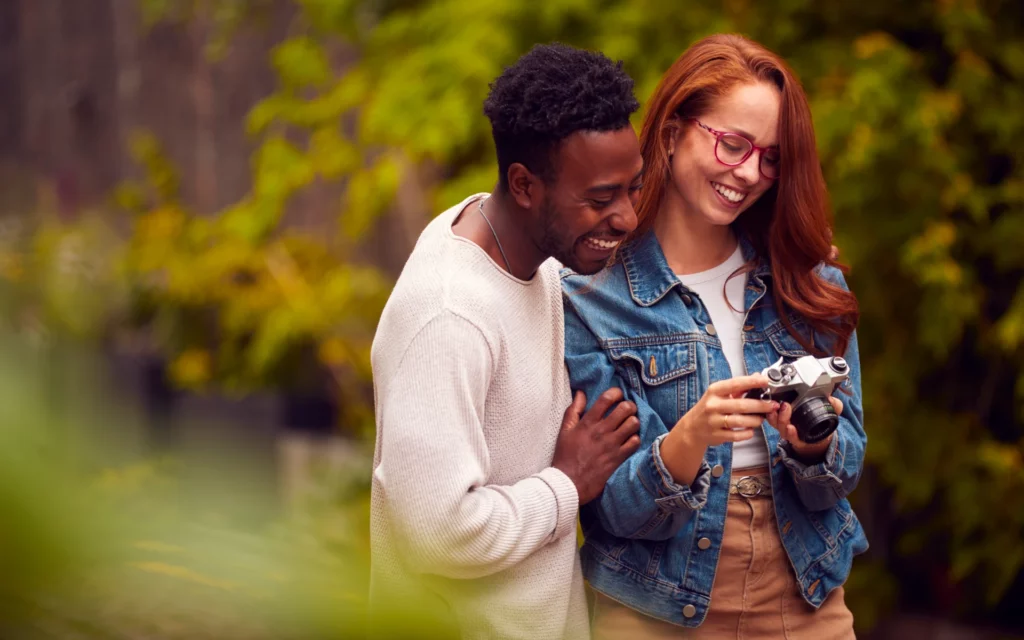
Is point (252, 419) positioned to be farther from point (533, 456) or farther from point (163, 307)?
point (533, 456)

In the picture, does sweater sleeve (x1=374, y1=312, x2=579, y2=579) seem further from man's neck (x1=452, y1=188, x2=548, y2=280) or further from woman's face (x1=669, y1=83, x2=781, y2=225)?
woman's face (x1=669, y1=83, x2=781, y2=225)

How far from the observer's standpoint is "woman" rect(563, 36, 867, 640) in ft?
7.07

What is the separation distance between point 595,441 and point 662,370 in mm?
218

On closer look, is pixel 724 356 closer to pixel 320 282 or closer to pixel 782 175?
pixel 782 175

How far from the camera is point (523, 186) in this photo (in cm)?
191

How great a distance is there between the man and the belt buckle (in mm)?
292

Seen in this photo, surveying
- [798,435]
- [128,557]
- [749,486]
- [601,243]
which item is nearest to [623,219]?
[601,243]

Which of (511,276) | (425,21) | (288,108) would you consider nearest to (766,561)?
(511,276)

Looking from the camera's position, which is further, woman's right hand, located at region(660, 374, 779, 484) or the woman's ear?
the woman's ear

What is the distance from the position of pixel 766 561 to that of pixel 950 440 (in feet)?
6.58

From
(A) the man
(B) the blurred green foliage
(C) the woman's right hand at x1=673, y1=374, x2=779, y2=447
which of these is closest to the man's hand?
(A) the man

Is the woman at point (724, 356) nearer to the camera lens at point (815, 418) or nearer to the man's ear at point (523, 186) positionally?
the camera lens at point (815, 418)

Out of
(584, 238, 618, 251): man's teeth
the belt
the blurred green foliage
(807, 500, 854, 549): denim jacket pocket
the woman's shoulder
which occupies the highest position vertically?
(584, 238, 618, 251): man's teeth

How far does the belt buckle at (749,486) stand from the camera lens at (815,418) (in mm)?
201
